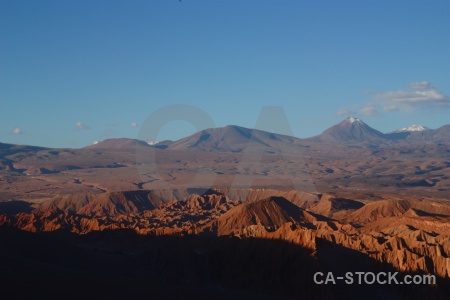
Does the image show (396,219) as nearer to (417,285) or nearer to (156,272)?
(417,285)

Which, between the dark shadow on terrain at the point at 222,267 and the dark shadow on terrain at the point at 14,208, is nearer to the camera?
the dark shadow on terrain at the point at 222,267

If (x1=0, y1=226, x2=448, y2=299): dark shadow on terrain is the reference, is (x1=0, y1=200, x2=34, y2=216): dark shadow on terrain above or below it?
above

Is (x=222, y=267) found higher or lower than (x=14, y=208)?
lower

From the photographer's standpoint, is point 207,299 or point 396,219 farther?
point 396,219

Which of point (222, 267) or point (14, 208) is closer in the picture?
point (222, 267)

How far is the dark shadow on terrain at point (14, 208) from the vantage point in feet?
327

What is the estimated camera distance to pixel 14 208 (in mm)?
103312

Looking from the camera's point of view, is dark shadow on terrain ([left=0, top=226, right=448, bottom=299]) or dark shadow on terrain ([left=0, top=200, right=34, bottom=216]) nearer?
dark shadow on terrain ([left=0, top=226, right=448, bottom=299])

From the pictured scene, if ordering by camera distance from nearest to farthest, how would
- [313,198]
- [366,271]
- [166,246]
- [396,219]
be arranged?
[366,271] < [166,246] < [396,219] < [313,198]

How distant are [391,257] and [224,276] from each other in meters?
12.4

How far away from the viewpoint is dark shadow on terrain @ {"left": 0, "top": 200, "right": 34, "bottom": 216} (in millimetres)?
99719

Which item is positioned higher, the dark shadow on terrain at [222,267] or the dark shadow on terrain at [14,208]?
the dark shadow on terrain at [14,208]

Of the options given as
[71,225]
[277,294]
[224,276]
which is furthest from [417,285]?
[71,225]

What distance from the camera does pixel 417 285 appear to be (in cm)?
4078
